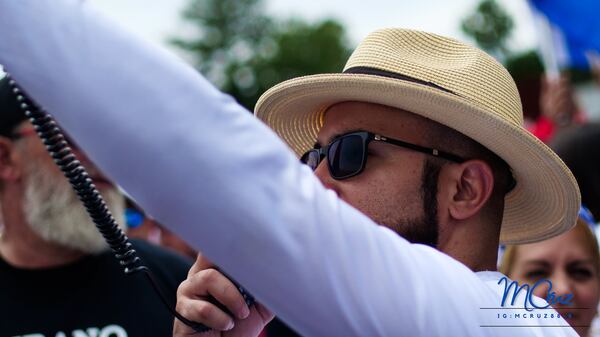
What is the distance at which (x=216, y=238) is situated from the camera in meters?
1.11

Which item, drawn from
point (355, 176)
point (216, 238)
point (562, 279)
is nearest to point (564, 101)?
point (562, 279)

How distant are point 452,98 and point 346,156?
12.4 inches

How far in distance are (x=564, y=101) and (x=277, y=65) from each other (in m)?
62.1

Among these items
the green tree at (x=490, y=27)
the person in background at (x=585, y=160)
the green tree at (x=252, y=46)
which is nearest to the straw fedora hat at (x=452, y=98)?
the person in background at (x=585, y=160)

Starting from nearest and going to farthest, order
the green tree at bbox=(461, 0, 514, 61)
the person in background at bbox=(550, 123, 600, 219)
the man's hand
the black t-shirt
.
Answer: the man's hand < the black t-shirt < the person in background at bbox=(550, 123, 600, 219) < the green tree at bbox=(461, 0, 514, 61)

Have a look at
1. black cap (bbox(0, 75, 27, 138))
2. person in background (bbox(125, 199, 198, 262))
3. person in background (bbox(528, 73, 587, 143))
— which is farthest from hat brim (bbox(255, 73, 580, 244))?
person in background (bbox(528, 73, 587, 143))

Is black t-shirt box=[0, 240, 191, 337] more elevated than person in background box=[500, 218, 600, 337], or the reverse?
person in background box=[500, 218, 600, 337]

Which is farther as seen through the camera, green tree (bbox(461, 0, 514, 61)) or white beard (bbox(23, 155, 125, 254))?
green tree (bbox(461, 0, 514, 61))

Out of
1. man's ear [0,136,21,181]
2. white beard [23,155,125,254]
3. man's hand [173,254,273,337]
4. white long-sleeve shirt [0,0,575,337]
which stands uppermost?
white long-sleeve shirt [0,0,575,337]

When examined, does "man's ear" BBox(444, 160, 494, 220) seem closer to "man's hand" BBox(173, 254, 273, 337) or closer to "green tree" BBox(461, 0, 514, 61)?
"man's hand" BBox(173, 254, 273, 337)

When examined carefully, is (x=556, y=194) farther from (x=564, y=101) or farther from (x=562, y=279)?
(x=564, y=101)

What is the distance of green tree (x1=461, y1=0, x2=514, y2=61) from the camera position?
5706cm

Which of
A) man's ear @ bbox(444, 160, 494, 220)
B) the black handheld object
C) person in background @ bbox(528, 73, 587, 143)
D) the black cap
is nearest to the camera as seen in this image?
the black handheld object

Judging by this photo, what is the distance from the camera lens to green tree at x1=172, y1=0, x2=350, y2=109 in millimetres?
64875
